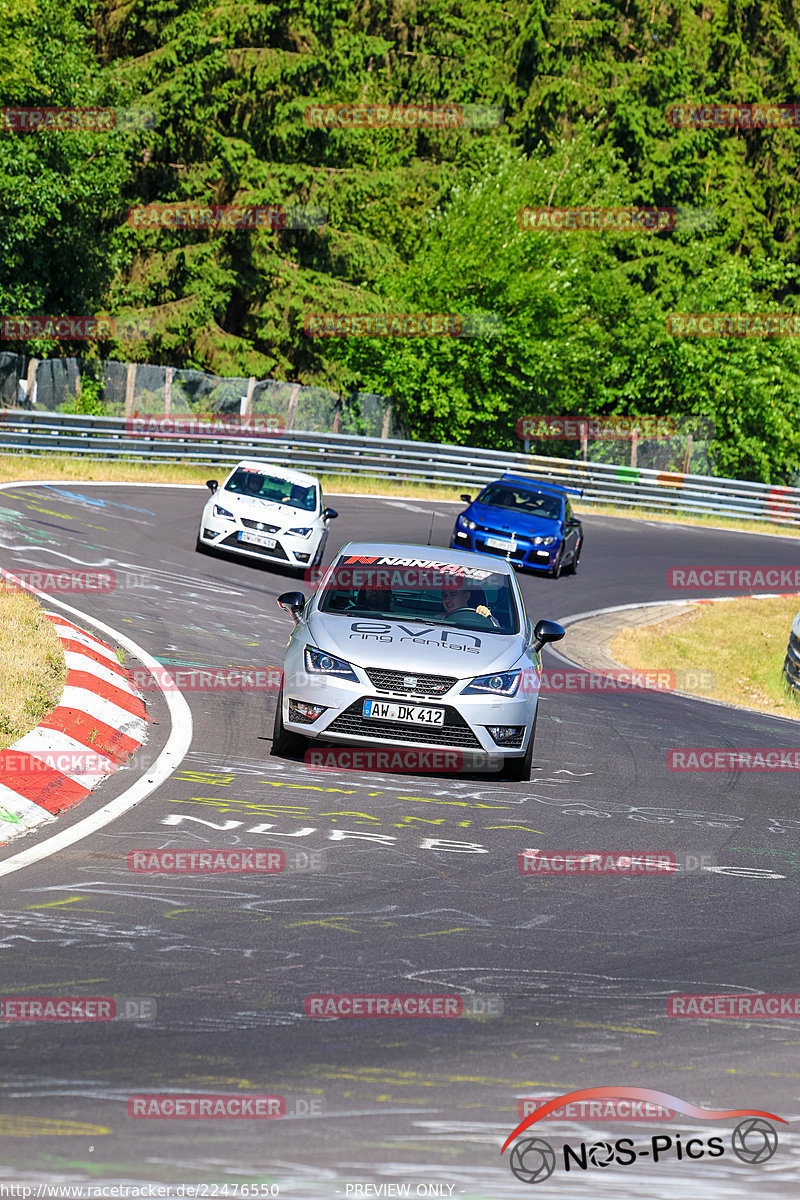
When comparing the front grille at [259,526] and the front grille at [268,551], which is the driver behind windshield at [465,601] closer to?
the front grille at [268,551]

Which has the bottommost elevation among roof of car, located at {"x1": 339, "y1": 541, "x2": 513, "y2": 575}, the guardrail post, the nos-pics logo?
the nos-pics logo

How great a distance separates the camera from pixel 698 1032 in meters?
5.26

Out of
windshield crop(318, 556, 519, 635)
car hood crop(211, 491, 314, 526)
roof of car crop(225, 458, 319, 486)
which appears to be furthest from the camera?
roof of car crop(225, 458, 319, 486)

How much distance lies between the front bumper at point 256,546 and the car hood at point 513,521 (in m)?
4.91

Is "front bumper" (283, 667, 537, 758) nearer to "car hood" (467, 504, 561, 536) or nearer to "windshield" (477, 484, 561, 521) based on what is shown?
"car hood" (467, 504, 561, 536)

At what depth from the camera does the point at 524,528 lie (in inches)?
965

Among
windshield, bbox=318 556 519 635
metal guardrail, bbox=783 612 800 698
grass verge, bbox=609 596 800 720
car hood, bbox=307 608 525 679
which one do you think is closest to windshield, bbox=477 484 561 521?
grass verge, bbox=609 596 800 720

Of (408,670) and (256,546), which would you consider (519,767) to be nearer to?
(408,670)

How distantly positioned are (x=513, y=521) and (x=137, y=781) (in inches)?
657

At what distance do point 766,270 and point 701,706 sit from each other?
135ft

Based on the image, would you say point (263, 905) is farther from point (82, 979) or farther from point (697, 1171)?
point (697, 1171)

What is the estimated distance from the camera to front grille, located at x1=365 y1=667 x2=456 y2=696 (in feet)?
30.5

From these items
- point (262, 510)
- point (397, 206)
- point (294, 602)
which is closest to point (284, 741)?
point (294, 602)

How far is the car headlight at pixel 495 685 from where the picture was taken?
9430mm
